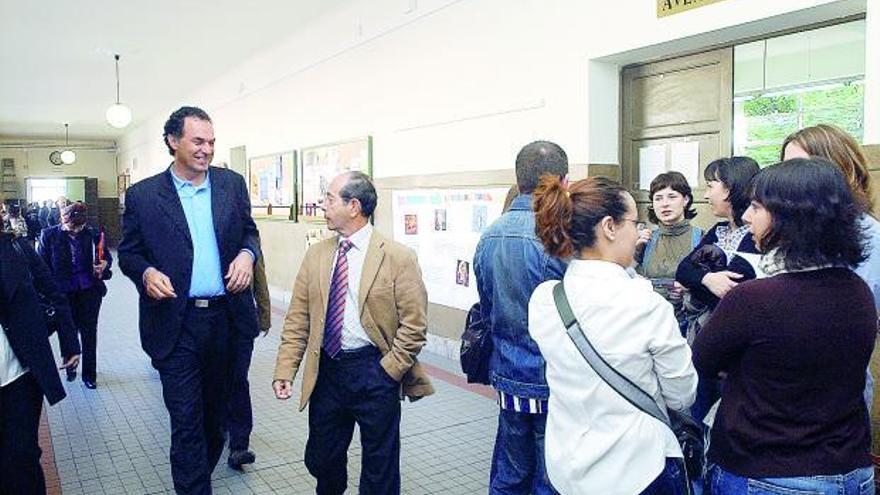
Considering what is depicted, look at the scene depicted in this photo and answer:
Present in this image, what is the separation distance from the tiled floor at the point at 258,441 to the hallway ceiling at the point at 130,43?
390cm

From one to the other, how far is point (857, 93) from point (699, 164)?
91 cm

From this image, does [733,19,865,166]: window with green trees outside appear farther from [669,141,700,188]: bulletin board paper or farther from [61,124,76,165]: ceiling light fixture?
[61,124,76,165]: ceiling light fixture

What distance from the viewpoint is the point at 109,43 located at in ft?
28.0

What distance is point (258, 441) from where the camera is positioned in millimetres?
3914

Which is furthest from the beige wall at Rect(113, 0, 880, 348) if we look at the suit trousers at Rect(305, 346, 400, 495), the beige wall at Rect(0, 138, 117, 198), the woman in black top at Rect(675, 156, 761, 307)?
the beige wall at Rect(0, 138, 117, 198)

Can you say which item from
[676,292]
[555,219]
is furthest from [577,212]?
[676,292]

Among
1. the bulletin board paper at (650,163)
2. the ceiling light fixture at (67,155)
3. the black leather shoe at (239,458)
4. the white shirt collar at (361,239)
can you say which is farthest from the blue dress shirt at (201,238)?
the ceiling light fixture at (67,155)

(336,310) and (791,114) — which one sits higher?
(791,114)

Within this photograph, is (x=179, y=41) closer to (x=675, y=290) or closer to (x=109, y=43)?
(x=109, y=43)

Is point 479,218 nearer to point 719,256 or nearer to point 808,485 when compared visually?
point 719,256

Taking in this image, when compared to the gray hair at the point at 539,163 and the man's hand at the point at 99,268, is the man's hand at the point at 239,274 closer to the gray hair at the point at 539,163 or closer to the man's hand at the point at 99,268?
the gray hair at the point at 539,163

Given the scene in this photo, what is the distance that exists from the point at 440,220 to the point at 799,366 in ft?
14.2

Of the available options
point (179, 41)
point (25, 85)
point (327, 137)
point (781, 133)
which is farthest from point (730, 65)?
point (25, 85)

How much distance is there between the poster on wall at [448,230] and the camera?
17.2 ft
